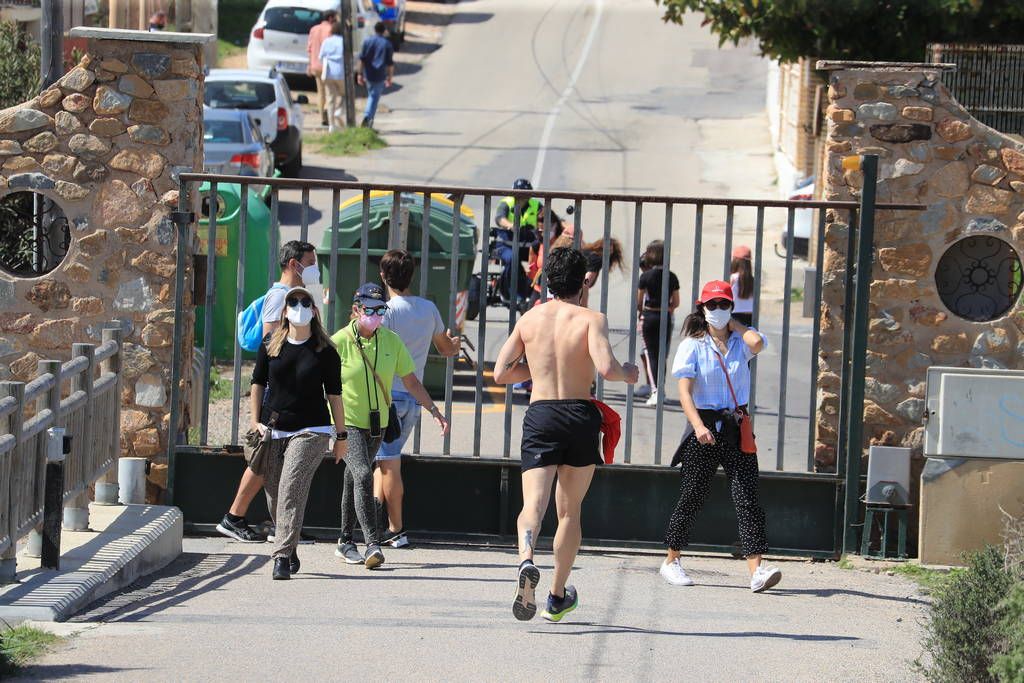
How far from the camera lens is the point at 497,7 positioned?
4147cm

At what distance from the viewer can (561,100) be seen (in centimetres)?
3172

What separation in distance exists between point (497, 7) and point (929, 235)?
1340 inches

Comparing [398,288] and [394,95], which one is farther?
[394,95]

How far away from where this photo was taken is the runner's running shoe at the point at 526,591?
6.41 m

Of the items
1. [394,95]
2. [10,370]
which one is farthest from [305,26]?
[10,370]

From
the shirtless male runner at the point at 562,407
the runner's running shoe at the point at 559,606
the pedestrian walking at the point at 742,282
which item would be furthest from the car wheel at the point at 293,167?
the runner's running shoe at the point at 559,606

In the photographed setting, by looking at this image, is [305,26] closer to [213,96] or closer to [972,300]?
[213,96]

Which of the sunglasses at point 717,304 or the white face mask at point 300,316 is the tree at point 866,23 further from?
the white face mask at point 300,316

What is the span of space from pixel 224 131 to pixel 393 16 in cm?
1494

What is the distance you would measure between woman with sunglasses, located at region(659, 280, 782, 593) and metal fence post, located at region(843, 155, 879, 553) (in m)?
0.88

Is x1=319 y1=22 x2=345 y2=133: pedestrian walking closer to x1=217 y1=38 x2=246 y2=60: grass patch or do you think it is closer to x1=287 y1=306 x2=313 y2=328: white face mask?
x1=217 y1=38 x2=246 y2=60: grass patch

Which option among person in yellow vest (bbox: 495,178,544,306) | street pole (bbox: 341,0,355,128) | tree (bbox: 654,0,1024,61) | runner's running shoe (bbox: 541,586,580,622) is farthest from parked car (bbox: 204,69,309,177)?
runner's running shoe (bbox: 541,586,580,622)

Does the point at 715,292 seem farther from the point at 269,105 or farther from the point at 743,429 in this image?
the point at 269,105

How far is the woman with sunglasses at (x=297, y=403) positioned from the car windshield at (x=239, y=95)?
54.3 feet
